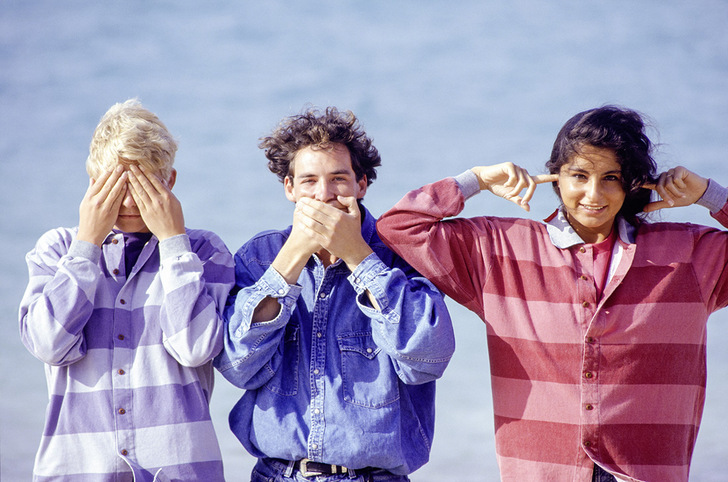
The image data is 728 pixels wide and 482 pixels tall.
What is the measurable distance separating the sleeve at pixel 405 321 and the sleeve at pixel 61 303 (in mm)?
893

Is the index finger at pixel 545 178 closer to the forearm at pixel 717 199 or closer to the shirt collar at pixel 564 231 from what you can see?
the shirt collar at pixel 564 231

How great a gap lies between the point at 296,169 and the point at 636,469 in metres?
1.60

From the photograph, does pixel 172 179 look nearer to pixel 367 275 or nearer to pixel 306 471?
pixel 367 275

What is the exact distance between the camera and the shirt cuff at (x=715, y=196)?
10.0 ft

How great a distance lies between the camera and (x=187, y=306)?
9.32 ft

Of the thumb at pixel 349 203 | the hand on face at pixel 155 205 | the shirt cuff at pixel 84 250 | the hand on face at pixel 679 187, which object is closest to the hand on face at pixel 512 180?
the hand on face at pixel 679 187

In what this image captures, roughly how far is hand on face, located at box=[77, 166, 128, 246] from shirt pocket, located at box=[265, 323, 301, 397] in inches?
28.8

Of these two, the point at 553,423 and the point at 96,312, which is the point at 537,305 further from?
the point at 96,312

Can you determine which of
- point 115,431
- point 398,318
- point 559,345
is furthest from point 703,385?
point 115,431

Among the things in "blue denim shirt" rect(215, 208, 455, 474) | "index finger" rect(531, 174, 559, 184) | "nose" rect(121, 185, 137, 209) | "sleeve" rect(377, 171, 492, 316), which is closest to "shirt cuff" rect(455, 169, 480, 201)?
"sleeve" rect(377, 171, 492, 316)

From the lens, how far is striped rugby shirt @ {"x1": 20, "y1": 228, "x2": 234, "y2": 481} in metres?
2.79

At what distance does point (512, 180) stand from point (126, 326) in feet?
4.78

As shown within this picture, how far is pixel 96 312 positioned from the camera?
294 cm

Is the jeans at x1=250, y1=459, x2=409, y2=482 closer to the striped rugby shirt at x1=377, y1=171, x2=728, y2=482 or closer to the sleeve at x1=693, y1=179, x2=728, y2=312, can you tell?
the striped rugby shirt at x1=377, y1=171, x2=728, y2=482
